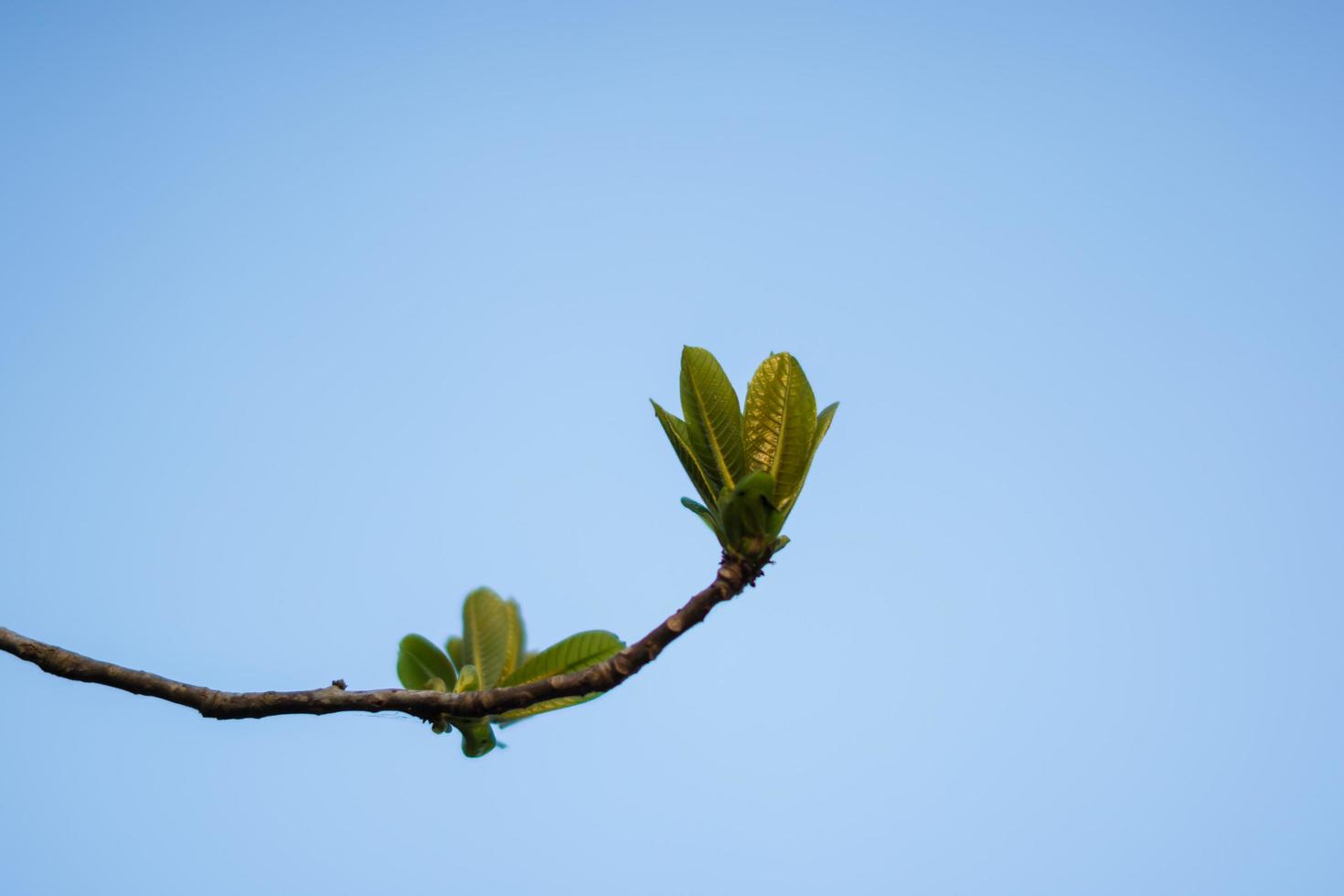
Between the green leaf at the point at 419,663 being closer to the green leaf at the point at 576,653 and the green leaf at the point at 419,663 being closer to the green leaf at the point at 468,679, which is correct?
the green leaf at the point at 468,679

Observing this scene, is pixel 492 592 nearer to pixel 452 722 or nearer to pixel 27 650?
pixel 452 722

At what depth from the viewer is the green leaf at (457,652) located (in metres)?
2.92

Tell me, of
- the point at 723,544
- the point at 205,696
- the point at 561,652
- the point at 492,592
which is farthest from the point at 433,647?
the point at 723,544

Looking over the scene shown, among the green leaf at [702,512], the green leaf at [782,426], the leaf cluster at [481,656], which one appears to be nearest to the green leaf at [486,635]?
the leaf cluster at [481,656]

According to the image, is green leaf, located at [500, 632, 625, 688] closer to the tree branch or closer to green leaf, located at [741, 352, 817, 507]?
the tree branch

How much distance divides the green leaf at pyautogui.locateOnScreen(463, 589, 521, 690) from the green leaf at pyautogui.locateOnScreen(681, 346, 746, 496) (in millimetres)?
791

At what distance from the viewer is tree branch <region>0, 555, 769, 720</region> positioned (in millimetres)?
2191

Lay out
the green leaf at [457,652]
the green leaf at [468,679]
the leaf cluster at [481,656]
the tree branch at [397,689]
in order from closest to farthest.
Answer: the tree branch at [397,689]
the leaf cluster at [481,656]
the green leaf at [468,679]
the green leaf at [457,652]

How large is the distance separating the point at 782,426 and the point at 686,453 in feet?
0.86

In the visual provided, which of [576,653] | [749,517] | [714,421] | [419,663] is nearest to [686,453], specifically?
[714,421]

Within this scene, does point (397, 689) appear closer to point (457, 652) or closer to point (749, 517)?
point (457, 652)

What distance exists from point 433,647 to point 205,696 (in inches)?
29.9

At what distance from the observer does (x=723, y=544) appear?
2.59 metres

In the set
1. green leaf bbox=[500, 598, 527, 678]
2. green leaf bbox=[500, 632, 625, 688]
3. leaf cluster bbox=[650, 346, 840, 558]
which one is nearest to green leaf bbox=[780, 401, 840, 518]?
leaf cluster bbox=[650, 346, 840, 558]
